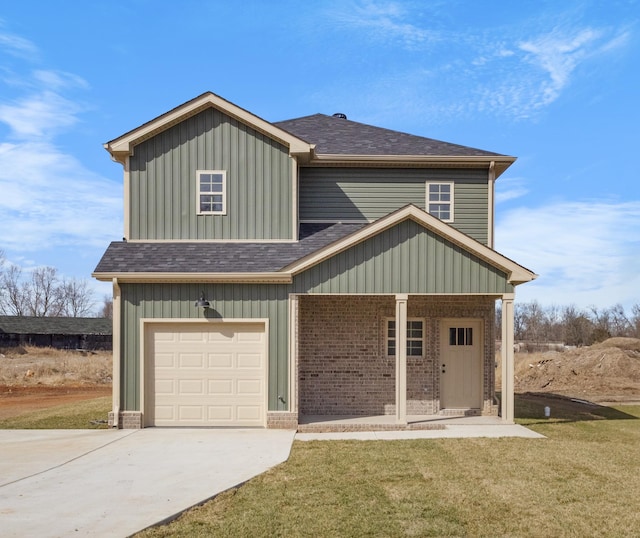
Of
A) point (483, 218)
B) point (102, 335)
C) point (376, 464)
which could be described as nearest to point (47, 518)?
point (376, 464)

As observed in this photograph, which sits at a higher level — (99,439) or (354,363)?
(354,363)

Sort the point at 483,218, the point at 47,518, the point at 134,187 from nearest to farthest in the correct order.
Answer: the point at 47,518, the point at 134,187, the point at 483,218

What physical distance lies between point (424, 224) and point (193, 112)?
623 centimetres

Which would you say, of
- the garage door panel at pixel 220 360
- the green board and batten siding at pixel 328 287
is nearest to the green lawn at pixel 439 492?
the garage door panel at pixel 220 360

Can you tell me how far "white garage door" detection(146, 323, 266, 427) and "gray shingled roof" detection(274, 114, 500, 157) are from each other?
5.56 m

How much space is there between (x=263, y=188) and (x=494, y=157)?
603 centimetres

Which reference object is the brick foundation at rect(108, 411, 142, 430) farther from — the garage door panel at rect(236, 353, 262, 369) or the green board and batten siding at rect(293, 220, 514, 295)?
the green board and batten siding at rect(293, 220, 514, 295)

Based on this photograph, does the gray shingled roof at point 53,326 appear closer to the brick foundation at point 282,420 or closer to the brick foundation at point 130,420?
the brick foundation at point 130,420

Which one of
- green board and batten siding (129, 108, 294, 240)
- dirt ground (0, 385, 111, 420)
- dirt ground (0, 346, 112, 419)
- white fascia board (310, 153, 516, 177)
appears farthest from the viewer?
dirt ground (0, 346, 112, 419)

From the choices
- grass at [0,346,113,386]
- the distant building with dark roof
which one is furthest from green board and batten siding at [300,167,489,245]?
the distant building with dark roof

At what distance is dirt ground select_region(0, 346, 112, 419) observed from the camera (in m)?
20.8

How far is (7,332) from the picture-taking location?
47.3 meters

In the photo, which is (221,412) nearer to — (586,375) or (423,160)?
(423,160)

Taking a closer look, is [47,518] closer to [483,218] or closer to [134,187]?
[134,187]
